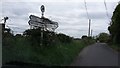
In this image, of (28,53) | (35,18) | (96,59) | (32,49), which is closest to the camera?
(28,53)

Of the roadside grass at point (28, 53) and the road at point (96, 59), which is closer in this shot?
the roadside grass at point (28, 53)

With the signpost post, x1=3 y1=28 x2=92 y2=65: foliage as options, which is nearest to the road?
x1=3 y1=28 x2=92 y2=65: foliage

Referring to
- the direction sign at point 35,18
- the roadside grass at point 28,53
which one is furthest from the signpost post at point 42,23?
the roadside grass at point 28,53

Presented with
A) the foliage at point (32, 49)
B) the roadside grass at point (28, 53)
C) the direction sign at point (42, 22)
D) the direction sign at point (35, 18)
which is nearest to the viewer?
the roadside grass at point (28, 53)

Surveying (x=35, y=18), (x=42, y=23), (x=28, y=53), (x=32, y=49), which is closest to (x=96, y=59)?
(x=42, y=23)

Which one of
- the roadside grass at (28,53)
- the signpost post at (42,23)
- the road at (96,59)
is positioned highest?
the signpost post at (42,23)

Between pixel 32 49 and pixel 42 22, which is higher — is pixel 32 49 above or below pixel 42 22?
below

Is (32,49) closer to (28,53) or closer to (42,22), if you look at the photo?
(28,53)

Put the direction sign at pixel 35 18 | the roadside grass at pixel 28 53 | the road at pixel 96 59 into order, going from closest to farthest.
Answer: the roadside grass at pixel 28 53 → the direction sign at pixel 35 18 → the road at pixel 96 59

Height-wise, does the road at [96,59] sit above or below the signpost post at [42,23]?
below

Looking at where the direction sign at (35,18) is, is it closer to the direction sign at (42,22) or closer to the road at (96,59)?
the direction sign at (42,22)

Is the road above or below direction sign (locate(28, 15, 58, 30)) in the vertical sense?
below

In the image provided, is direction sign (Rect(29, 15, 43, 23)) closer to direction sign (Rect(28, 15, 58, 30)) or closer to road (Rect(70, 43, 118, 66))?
direction sign (Rect(28, 15, 58, 30))

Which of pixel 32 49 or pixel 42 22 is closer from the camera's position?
Answer: pixel 32 49
